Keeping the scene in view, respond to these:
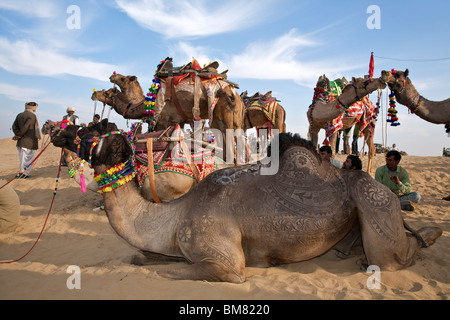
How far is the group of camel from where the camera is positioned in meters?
2.88

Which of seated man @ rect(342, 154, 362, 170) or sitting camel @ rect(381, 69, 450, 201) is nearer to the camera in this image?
sitting camel @ rect(381, 69, 450, 201)

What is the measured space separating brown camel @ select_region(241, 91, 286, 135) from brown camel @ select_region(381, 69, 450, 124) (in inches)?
207

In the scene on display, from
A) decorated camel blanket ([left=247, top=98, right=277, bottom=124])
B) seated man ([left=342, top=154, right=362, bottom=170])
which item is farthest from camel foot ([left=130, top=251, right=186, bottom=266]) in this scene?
decorated camel blanket ([left=247, top=98, right=277, bottom=124])

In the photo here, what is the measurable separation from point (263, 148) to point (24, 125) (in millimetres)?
9155

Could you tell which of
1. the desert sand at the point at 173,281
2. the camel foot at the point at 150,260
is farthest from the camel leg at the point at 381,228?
the camel foot at the point at 150,260

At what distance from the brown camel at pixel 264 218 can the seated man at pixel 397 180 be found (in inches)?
125

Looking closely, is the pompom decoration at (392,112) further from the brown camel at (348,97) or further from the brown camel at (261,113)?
the brown camel at (261,113)

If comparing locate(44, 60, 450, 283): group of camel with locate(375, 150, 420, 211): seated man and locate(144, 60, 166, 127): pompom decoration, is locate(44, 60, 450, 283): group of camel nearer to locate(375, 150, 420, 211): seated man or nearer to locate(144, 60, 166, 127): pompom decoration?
locate(375, 150, 420, 211): seated man

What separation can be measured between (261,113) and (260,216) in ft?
28.2

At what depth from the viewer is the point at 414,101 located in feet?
17.9
